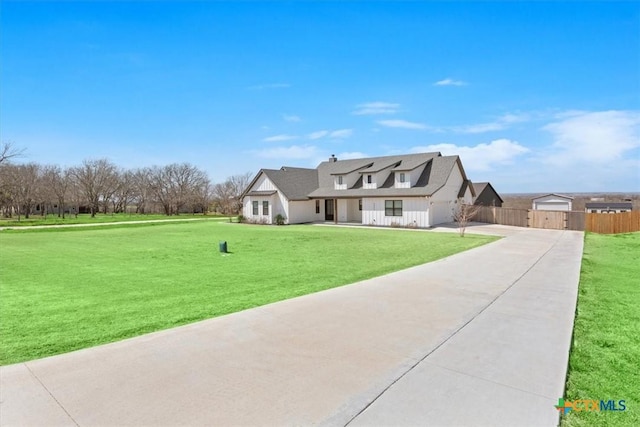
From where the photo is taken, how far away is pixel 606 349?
4.75 metres

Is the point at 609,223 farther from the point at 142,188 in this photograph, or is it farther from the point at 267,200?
the point at 142,188

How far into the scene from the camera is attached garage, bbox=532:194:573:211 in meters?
39.0

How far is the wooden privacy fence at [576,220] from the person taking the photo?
938 inches

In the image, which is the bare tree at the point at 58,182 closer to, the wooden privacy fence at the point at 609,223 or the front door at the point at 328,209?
the front door at the point at 328,209

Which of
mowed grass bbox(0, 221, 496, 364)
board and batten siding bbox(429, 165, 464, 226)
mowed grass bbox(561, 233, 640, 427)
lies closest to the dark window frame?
board and batten siding bbox(429, 165, 464, 226)

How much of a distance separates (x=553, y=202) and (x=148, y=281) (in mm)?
44614

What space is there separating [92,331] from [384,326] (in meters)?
4.65

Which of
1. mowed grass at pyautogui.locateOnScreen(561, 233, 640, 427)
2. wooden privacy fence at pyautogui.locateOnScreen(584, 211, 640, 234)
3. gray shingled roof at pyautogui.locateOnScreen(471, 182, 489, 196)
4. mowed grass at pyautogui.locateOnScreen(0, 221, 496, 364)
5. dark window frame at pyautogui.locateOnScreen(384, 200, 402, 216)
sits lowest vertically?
mowed grass at pyautogui.locateOnScreen(561, 233, 640, 427)

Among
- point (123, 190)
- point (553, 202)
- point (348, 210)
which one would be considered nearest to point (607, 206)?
point (553, 202)

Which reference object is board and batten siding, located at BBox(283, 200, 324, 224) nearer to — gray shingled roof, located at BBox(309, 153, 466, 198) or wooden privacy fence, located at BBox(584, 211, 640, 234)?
gray shingled roof, located at BBox(309, 153, 466, 198)

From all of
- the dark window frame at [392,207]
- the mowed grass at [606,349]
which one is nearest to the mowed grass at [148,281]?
the mowed grass at [606,349]

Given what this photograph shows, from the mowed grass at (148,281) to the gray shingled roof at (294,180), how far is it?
16.7 m

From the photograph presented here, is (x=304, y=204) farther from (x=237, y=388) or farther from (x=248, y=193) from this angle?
(x=237, y=388)

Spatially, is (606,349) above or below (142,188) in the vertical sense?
below
